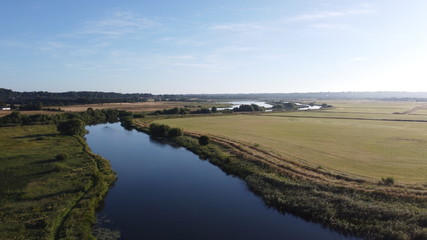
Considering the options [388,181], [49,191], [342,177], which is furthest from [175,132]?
[388,181]

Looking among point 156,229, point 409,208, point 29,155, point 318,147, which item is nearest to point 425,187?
point 409,208

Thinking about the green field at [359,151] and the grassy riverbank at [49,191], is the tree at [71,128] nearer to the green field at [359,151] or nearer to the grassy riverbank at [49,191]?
the grassy riverbank at [49,191]

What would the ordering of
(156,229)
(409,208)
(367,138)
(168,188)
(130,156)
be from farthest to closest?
(367,138) → (130,156) → (168,188) → (409,208) → (156,229)

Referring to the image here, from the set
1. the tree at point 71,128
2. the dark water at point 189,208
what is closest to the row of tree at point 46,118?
the tree at point 71,128

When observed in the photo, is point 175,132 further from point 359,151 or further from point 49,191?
point 49,191

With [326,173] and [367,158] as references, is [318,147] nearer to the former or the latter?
[367,158]

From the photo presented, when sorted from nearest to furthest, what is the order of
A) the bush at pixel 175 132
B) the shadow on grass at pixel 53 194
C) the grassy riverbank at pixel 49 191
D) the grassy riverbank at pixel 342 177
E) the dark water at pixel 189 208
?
the grassy riverbank at pixel 49 191
the dark water at pixel 189 208
the grassy riverbank at pixel 342 177
the shadow on grass at pixel 53 194
the bush at pixel 175 132
